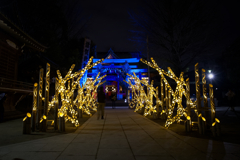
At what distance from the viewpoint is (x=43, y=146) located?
4.12 metres

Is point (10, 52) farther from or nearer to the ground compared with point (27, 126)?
farther from the ground

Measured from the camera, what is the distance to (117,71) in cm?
2738

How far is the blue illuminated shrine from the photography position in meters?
27.3

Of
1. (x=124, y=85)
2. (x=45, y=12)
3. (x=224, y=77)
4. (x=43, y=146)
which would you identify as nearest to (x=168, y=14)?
(x=43, y=146)

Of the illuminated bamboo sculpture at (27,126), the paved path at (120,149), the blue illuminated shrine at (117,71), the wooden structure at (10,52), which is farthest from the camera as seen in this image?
the blue illuminated shrine at (117,71)

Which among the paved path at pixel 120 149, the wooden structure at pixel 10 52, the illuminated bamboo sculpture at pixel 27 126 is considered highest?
the wooden structure at pixel 10 52

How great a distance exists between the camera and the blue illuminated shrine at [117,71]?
2731 cm

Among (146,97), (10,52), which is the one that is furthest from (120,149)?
(10,52)

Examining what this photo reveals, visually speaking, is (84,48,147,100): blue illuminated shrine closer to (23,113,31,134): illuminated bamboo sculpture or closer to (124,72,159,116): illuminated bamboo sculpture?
(124,72,159,116): illuminated bamboo sculpture

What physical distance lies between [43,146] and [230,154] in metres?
4.39

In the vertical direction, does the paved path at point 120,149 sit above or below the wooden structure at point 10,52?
below

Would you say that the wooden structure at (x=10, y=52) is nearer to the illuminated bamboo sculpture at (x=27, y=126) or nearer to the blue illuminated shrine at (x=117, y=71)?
the illuminated bamboo sculpture at (x=27, y=126)

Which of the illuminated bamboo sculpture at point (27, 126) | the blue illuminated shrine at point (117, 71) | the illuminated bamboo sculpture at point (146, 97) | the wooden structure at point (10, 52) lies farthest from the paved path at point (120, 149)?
the blue illuminated shrine at point (117, 71)

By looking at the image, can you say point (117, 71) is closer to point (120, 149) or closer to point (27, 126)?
point (27, 126)
